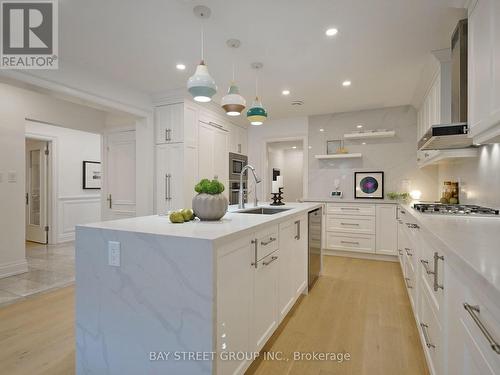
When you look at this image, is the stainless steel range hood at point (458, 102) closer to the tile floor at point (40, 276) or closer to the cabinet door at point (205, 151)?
the cabinet door at point (205, 151)

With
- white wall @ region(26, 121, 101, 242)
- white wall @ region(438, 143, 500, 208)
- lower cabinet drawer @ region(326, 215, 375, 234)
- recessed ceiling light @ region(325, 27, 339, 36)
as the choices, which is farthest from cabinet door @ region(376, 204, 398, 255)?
white wall @ region(26, 121, 101, 242)

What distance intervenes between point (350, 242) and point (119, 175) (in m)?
4.02

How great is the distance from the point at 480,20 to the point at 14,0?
3333 millimetres

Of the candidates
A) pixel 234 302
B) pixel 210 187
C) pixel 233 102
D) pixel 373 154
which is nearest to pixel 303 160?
pixel 373 154

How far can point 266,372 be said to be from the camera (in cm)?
169

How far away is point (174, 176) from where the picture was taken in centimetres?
409

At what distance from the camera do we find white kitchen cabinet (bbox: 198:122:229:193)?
4457mm

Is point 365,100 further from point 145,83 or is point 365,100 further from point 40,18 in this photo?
point 40,18

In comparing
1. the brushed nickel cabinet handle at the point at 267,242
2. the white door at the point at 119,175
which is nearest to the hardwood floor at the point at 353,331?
the brushed nickel cabinet handle at the point at 267,242

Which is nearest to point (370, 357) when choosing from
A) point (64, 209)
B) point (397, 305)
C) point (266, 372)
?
point (266, 372)

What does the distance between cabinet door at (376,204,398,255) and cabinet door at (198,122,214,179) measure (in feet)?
9.29

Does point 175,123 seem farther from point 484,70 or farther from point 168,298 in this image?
point 484,70

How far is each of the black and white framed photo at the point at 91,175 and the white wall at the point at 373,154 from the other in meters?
4.65

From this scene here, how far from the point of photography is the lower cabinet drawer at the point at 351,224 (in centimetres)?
434
